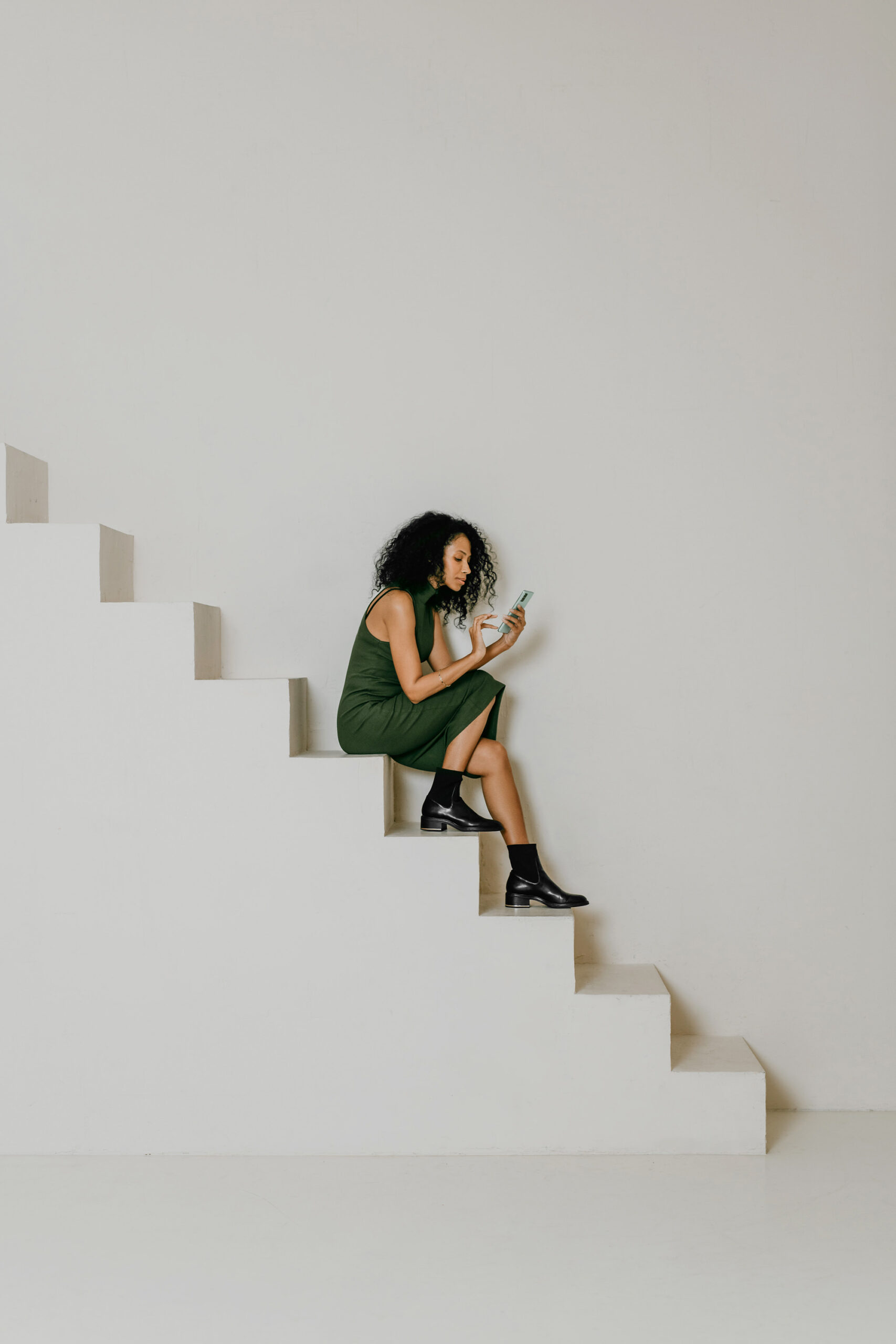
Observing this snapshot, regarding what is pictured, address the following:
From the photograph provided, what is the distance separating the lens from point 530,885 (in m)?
2.69

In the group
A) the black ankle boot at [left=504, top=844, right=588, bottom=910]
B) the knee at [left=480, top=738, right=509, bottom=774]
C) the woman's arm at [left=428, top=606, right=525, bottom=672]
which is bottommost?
the black ankle boot at [left=504, top=844, right=588, bottom=910]

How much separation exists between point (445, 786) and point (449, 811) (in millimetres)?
64

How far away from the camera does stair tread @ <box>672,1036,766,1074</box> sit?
2.57m

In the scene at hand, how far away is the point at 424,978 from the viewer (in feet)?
8.37

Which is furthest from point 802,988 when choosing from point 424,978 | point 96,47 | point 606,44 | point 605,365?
point 96,47

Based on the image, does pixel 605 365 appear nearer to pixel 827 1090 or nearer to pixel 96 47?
pixel 96 47

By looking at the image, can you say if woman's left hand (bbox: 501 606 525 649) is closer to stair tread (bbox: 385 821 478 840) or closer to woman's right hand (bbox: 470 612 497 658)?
woman's right hand (bbox: 470 612 497 658)

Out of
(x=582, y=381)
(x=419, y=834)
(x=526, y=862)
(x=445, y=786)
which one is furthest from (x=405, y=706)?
(x=582, y=381)

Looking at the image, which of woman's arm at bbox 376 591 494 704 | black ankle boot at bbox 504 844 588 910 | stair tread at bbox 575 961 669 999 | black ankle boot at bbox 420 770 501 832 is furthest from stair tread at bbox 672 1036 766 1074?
woman's arm at bbox 376 591 494 704

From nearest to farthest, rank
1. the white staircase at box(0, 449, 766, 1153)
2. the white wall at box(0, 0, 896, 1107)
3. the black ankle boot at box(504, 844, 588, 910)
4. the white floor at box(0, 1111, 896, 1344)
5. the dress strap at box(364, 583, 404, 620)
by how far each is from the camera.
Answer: the white floor at box(0, 1111, 896, 1344)
the white staircase at box(0, 449, 766, 1153)
the black ankle boot at box(504, 844, 588, 910)
the dress strap at box(364, 583, 404, 620)
the white wall at box(0, 0, 896, 1107)

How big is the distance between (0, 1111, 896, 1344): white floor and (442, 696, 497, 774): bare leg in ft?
3.10

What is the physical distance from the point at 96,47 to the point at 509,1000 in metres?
2.85

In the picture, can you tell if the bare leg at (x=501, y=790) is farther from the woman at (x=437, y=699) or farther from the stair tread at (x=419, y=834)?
the stair tread at (x=419, y=834)

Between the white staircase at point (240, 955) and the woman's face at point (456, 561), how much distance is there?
1.84ft
